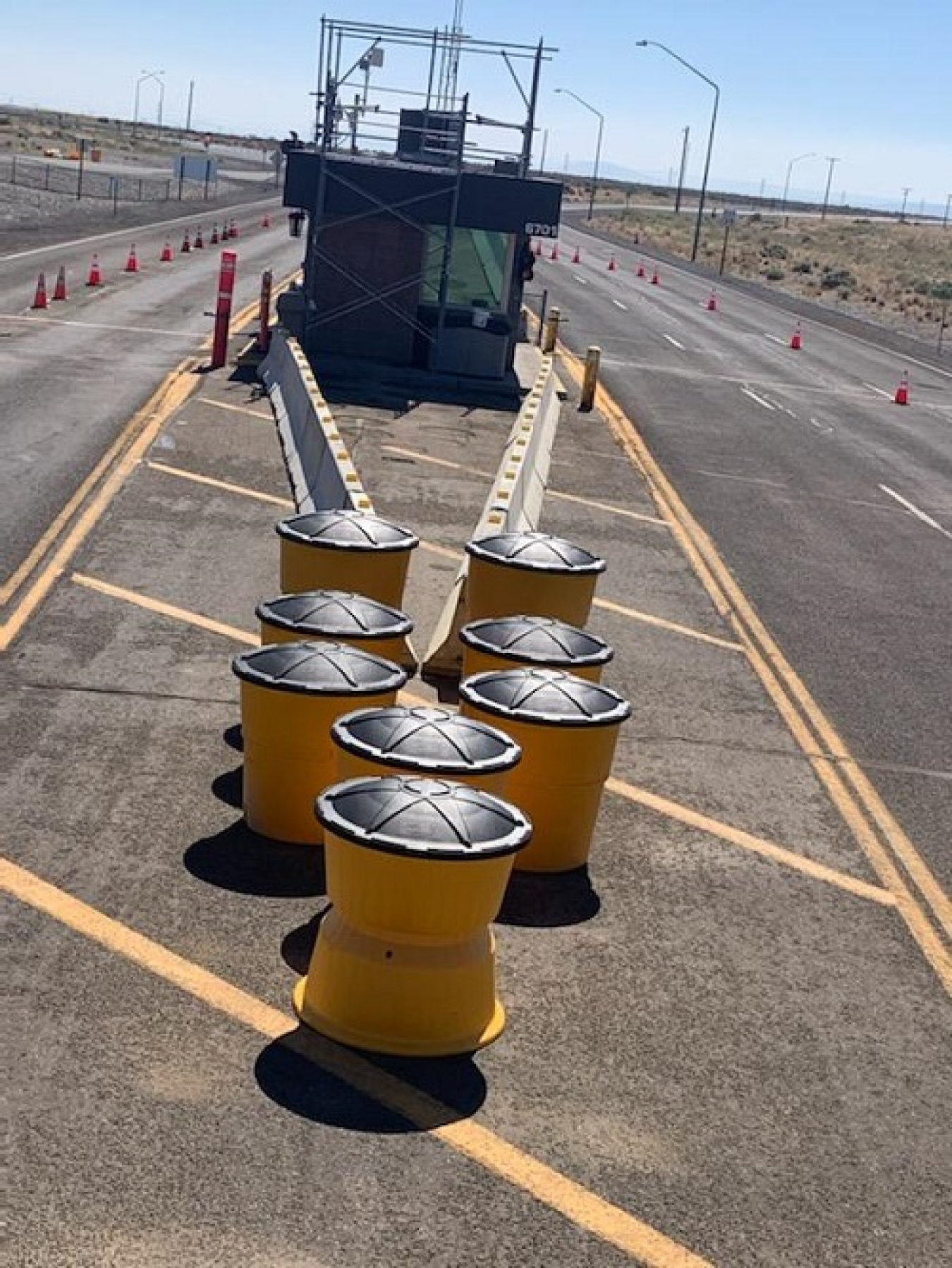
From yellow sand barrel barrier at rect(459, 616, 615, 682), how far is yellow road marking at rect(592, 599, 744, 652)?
412 centimetres

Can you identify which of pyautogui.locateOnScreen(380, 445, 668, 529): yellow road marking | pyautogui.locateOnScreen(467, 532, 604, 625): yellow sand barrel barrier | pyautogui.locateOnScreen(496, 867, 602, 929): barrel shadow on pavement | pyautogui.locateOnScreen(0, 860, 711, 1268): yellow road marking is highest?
pyautogui.locateOnScreen(467, 532, 604, 625): yellow sand barrel barrier

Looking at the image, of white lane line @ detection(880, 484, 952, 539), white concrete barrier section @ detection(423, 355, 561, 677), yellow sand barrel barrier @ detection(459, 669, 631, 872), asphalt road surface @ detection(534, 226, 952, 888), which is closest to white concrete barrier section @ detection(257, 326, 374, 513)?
white concrete barrier section @ detection(423, 355, 561, 677)

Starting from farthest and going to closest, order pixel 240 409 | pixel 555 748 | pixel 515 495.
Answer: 1. pixel 240 409
2. pixel 515 495
3. pixel 555 748

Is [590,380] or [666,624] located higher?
[590,380]

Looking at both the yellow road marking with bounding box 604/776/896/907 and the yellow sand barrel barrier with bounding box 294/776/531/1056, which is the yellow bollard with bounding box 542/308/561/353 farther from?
the yellow sand barrel barrier with bounding box 294/776/531/1056

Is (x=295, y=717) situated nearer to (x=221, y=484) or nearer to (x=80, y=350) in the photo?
(x=221, y=484)

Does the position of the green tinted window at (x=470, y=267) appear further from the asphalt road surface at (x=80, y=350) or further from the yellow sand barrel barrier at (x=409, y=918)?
the yellow sand barrel barrier at (x=409, y=918)

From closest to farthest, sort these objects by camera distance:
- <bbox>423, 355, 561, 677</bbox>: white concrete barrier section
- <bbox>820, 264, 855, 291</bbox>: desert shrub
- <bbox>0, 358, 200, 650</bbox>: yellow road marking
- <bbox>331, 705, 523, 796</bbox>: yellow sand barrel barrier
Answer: <bbox>331, 705, 523, 796</bbox>: yellow sand barrel barrier < <bbox>423, 355, 561, 677</bbox>: white concrete barrier section < <bbox>0, 358, 200, 650</bbox>: yellow road marking < <bbox>820, 264, 855, 291</bbox>: desert shrub

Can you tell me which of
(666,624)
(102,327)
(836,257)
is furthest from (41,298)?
(836,257)

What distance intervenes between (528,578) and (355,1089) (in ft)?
19.7

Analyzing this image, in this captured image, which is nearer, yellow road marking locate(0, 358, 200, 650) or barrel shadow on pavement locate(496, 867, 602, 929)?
barrel shadow on pavement locate(496, 867, 602, 929)

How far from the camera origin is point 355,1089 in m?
7.36

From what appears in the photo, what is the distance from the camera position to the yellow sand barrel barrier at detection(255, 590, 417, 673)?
10.9 metres

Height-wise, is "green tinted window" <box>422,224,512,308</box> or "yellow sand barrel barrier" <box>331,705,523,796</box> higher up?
"green tinted window" <box>422,224,512,308</box>
